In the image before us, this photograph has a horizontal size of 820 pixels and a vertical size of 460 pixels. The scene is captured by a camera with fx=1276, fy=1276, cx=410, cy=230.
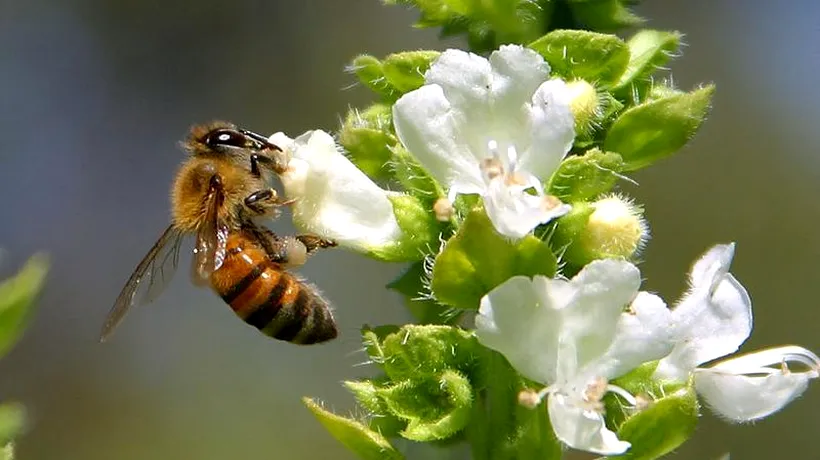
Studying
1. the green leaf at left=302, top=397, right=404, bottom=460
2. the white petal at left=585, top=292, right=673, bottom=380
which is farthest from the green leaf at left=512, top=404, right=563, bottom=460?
the green leaf at left=302, top=397, right=404, bottom=460

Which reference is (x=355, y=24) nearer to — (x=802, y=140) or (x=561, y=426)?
(x=802, y=140)

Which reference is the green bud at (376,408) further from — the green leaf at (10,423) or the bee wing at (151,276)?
the bee wing at (151,276)

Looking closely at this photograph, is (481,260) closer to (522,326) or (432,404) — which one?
(522,326)

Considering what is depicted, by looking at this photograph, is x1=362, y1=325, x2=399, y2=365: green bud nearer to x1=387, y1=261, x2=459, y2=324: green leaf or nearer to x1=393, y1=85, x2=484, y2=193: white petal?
x1=387, y1=261, x2=459, y2=324: green leaf

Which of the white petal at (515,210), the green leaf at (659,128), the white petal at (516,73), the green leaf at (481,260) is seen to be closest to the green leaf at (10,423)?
the green leaf at (481,260)

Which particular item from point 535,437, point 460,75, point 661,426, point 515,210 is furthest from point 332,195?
point 661,426

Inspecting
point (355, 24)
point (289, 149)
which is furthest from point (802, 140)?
point (289, 149)
